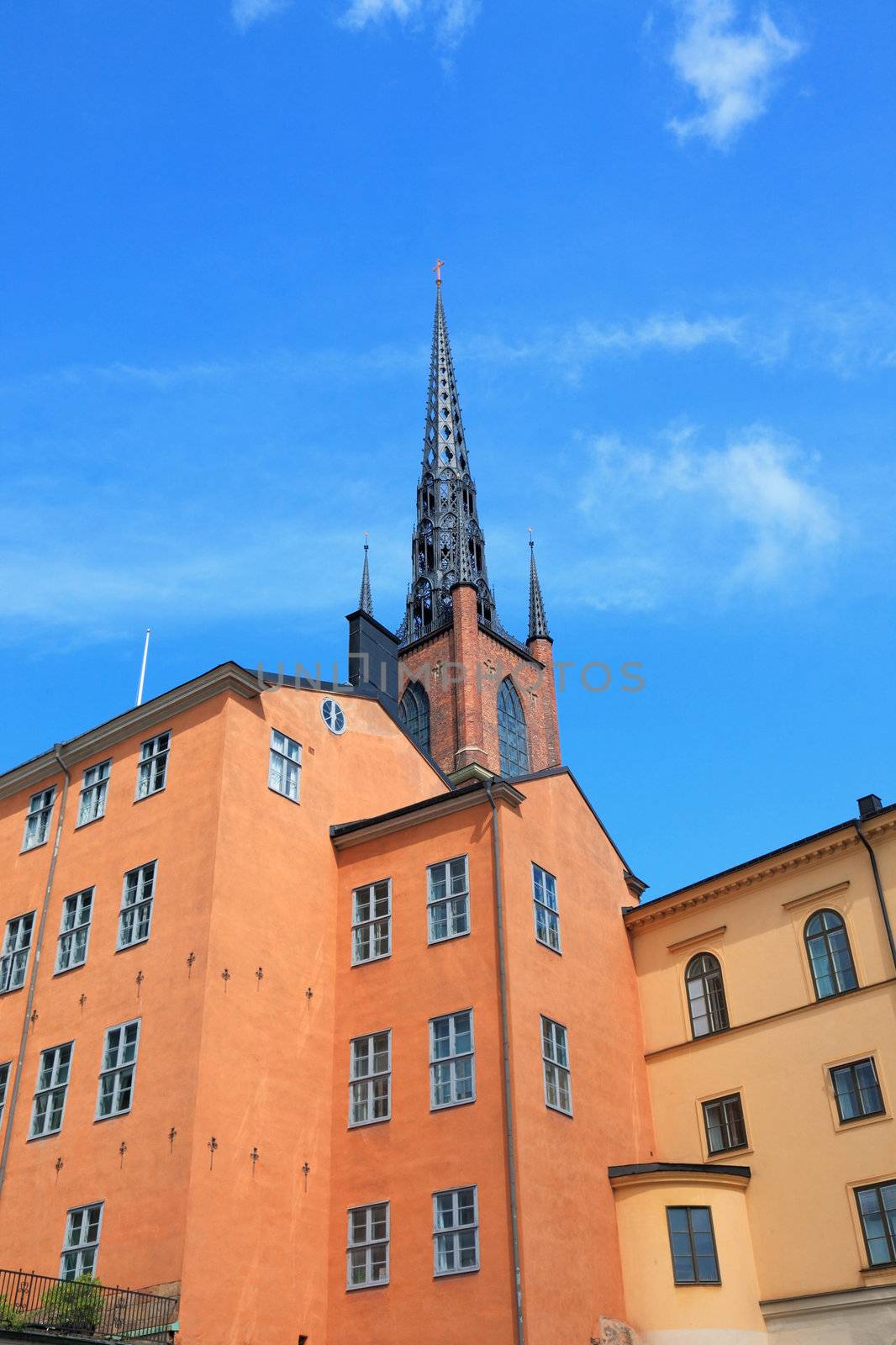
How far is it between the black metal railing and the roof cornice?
44.2 feet

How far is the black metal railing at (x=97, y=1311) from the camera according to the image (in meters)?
20.3

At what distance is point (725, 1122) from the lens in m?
26.3

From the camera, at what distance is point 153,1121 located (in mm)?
22938

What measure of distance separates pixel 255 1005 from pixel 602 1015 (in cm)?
749

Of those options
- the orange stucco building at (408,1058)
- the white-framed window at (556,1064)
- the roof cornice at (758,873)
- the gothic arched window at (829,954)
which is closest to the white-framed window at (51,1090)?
the orange stucco building at (408,1058)

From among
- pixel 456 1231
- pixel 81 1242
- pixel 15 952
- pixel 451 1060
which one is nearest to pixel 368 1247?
pixel 456 1231

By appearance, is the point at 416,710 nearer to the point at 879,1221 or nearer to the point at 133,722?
the point at 133,722

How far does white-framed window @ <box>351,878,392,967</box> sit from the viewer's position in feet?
87.5

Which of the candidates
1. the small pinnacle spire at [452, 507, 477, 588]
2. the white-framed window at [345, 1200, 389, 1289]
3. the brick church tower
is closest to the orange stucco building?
the white-framed window at [345, 1200, 389, 1289]

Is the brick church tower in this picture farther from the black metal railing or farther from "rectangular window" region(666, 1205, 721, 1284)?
the black metal railing

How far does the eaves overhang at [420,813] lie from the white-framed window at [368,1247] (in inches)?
295

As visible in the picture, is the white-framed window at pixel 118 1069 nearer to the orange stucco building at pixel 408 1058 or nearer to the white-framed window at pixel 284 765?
the orange stucco building at pixel 408 1058

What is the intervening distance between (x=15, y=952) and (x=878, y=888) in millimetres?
18250

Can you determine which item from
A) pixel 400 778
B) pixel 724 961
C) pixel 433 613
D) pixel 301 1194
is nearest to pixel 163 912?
pixel 301 1194
